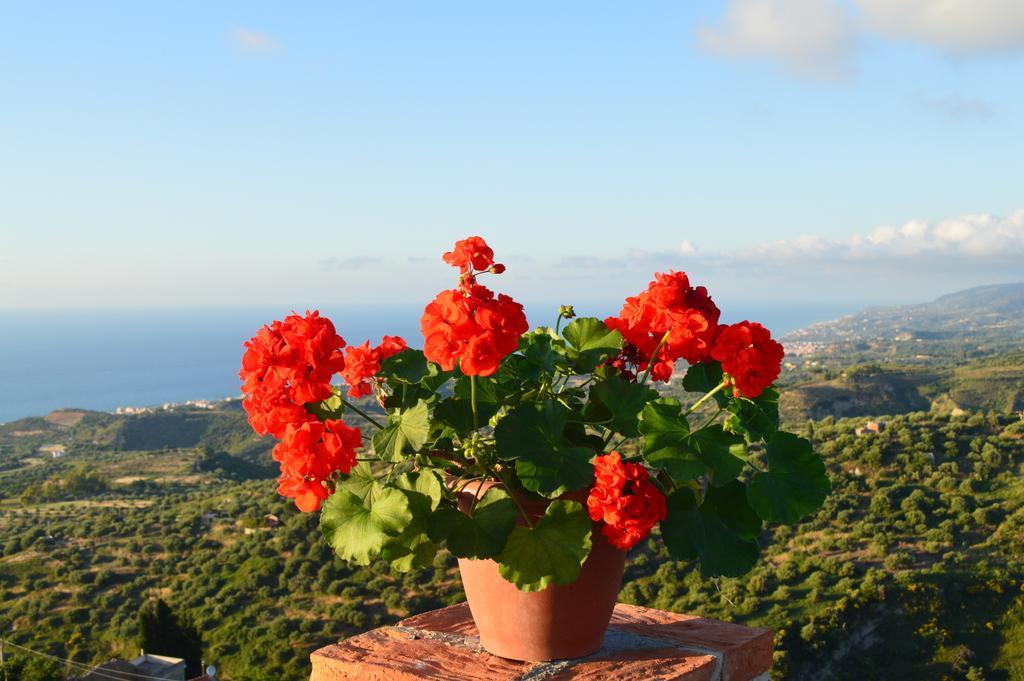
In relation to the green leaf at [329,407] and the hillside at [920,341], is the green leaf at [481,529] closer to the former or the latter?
the green leaf at [329,407]

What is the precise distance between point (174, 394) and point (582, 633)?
161619 millimetres

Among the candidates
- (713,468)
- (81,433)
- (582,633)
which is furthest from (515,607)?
(81,433)

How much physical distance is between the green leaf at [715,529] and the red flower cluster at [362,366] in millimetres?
764

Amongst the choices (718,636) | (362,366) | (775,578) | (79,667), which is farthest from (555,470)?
(79,667)

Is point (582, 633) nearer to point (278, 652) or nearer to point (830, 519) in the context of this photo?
point (278, 652)

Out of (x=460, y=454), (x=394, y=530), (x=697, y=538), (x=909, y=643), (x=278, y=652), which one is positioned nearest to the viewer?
(x=394, y=530)

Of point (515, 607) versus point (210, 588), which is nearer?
point (515, 607)

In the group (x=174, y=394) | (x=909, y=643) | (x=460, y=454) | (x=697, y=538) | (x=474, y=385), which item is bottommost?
(x=174, y=394)

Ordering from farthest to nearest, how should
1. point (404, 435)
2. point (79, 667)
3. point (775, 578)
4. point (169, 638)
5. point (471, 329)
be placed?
point (775, 578), point (79, 667), point (169, 638), point (404, 435), point (471, 329)

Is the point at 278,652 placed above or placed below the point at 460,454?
below

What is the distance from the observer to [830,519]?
75.4 feet

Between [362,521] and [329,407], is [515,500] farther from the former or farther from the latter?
[329,407]

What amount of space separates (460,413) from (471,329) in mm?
298

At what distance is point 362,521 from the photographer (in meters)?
1.59
